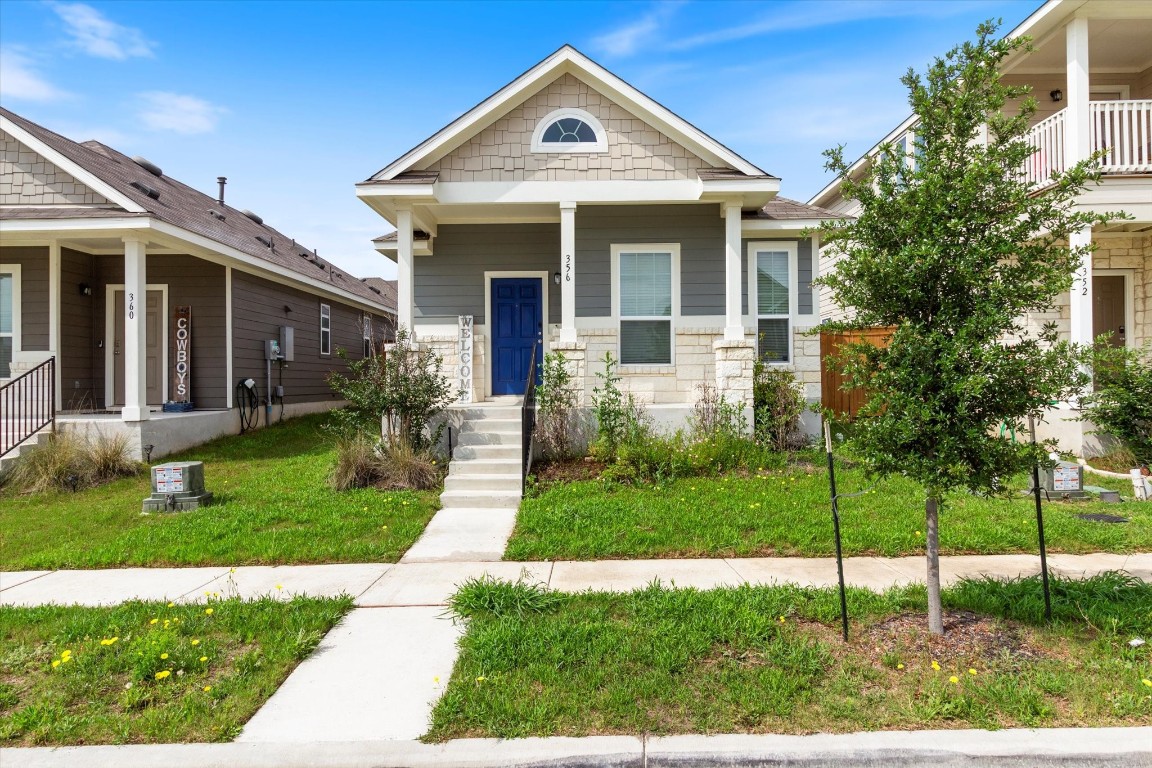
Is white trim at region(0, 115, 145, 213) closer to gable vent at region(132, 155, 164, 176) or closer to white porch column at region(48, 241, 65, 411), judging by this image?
white porch column at region(48, 241, 65, 411)

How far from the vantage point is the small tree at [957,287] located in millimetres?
3561

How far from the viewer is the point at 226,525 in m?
6.64

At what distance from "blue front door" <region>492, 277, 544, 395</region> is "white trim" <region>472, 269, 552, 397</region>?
0.05 m

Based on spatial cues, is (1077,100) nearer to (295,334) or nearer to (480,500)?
(480,500)

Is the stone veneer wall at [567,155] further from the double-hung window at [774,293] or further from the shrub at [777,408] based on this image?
the shrub at [777,408]

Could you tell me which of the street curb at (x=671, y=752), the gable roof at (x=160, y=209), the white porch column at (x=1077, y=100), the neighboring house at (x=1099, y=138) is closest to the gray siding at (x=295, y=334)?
the gable roof at (x=160, y=209)

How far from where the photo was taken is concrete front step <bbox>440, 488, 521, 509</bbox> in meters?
7.66

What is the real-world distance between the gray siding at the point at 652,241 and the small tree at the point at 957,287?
695cm

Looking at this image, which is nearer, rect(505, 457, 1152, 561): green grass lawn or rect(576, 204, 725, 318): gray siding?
rect(505, 457, 1152, 561): green grass lawn

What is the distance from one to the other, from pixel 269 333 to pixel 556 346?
26.5 ft

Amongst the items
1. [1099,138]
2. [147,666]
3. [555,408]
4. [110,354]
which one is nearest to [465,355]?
Answer: [555,408]

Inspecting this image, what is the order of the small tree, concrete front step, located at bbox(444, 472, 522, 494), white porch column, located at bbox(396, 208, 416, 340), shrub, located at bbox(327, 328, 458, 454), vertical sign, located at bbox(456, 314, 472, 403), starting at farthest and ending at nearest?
1. vertical sign, located at bbox(456, 314, 472, 403)
2. white porch column, located at bbox(396, 208, 416, 340)
3. shrub, located at bbox(327, 328, 458, 454)
4. concrete front step, located at bbox(444, 472, 522, 494)
5. the small tree

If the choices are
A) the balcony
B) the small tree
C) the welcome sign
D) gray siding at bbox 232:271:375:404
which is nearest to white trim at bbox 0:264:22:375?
the welcome sign

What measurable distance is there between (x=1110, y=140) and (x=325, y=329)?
17478mm
